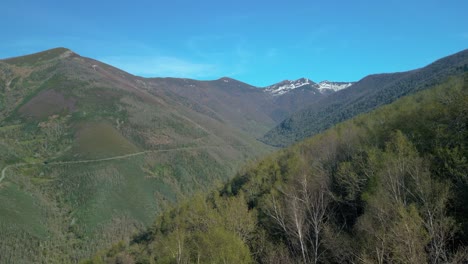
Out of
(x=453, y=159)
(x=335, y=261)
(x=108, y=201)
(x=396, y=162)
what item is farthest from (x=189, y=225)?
(x=108, y=201)

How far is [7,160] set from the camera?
188m

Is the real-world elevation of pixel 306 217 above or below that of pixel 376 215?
below

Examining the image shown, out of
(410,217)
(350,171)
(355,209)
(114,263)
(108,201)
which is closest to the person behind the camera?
(410,217)

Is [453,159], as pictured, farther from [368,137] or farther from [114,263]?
[114,263]

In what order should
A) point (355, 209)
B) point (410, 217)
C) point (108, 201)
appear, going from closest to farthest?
point (410, 217) < point (355, 209) < point (108, 201)

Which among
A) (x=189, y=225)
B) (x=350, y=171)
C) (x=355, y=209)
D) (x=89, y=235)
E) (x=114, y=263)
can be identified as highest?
(x=350, y=171)

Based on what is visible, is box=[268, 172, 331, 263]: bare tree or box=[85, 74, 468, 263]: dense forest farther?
box=[268, 172, 331, 263]: bare tree

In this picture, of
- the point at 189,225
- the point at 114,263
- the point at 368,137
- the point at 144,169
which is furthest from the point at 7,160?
the point at 368,137

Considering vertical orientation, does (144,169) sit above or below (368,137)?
below

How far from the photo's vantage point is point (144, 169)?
19900cm

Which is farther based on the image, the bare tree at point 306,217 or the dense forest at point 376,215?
the bare tree at point 306,217

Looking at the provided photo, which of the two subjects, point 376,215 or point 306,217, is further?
point 306,217

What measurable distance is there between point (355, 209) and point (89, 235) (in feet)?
404

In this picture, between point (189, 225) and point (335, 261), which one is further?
point (189, 225)
